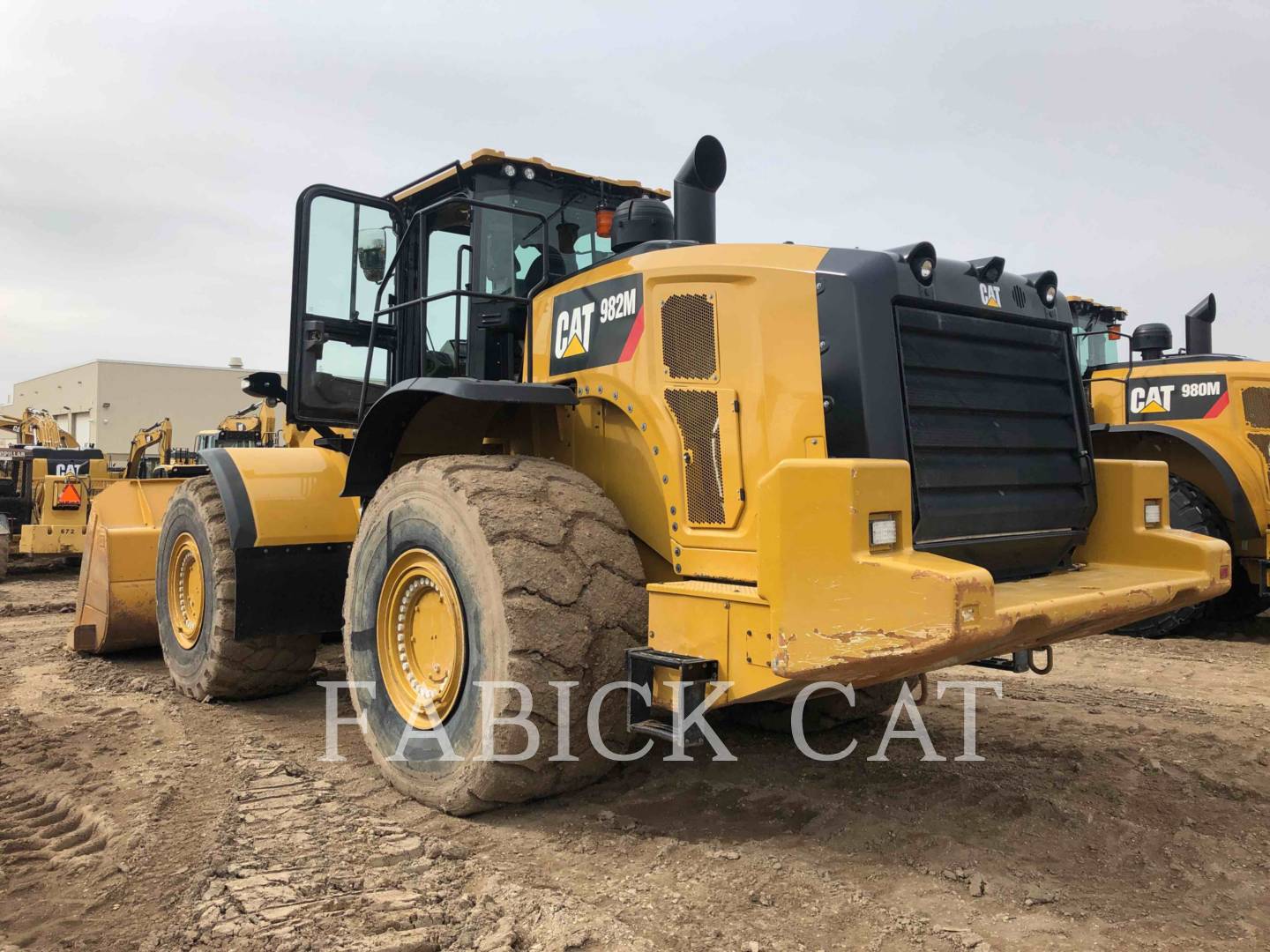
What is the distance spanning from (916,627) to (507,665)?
1309 mm

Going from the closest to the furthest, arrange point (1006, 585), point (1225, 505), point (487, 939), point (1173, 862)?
1. point (487, 939)
2. point (1173, 862)
3. point (1006, 585)
4. point (1225, 505)

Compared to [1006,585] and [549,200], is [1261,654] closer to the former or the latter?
[1006,585]

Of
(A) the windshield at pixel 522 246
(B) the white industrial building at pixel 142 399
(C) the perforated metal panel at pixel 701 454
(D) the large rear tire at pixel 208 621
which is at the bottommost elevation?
(D) the large rear tire at pixel 208 621

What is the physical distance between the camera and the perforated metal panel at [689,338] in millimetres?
3482

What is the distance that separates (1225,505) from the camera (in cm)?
790

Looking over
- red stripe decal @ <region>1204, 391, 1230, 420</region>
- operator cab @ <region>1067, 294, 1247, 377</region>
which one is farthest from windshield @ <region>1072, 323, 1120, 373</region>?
red stripe decal @ <region>1204, 391, 1230, 420</region>

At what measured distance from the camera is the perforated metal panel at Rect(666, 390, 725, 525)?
3.41 meters

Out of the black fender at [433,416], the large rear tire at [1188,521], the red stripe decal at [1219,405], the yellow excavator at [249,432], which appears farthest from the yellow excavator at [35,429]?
the red stripe decal at [1219,405]

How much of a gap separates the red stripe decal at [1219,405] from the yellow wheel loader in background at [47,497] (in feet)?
40.1

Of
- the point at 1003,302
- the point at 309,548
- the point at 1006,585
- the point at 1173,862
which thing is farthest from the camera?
the point at 309,548

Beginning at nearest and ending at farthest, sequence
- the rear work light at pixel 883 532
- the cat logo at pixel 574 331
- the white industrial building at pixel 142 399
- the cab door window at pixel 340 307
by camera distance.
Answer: the rear work light at pixel 883 532 → the cat logo at pixel 574 331 → the cab door window at pixel 340 307 → the white industrial building at pixel 142 399

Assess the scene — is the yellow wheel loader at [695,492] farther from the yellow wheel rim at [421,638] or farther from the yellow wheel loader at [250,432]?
the yellow wheel loader at [250,432]

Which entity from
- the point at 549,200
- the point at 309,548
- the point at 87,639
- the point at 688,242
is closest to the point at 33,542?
the point at 87,639

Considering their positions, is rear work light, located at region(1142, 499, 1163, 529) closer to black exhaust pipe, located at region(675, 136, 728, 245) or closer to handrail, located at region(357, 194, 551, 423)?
black exhaust pipe, located at region(675, 136, 728, 245)
